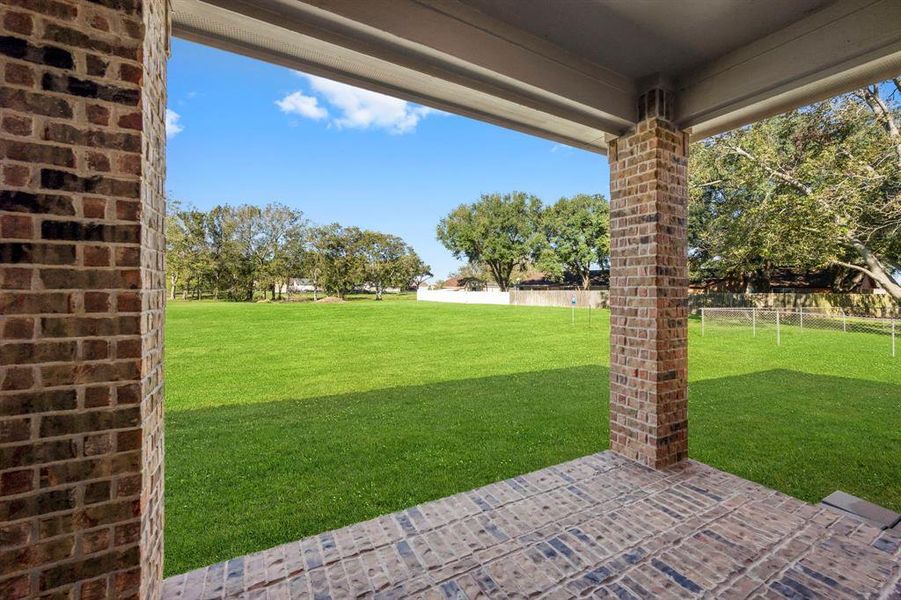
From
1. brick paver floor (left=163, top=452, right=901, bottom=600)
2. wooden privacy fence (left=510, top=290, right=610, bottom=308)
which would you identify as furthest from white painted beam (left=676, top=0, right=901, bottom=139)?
wooden privacy fence (left=510, top=290, right=610, bottom=308)

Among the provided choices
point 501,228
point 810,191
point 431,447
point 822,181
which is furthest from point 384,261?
point 431,447

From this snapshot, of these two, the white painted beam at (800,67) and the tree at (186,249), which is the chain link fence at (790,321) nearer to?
the white painted beam at (800,67)

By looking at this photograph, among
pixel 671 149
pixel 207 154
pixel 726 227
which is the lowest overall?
pixel 671 149

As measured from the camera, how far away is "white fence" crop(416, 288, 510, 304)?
32172mm

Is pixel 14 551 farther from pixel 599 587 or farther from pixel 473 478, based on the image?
pixel 473 478

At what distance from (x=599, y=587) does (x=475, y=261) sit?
129ft

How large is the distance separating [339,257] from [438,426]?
32.2 m

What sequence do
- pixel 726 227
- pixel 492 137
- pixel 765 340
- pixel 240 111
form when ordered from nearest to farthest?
pixel 765 340 → pixel 726 227 → pixel 240 111 → pixel 492 137

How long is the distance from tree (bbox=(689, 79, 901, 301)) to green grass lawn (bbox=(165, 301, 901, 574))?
3.42 metres

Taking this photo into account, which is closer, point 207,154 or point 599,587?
point 599,587

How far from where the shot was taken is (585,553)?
2098 mm

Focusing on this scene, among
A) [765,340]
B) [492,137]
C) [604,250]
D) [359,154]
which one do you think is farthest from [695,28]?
[359,154]

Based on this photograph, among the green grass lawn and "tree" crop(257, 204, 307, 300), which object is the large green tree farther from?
the green grass lawn

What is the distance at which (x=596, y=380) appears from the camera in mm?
6871
